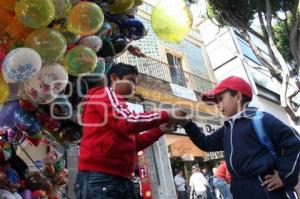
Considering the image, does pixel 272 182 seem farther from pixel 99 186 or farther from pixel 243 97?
pixel 99 186

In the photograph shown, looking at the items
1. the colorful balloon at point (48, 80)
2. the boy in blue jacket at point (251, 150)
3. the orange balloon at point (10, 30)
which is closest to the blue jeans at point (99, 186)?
the boy in blue jacket at point (251, 150)

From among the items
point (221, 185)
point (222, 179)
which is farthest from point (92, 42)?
point (221, 185)

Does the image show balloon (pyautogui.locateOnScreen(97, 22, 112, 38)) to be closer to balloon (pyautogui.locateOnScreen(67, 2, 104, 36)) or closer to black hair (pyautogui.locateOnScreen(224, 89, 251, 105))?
balloon (pyautogui.locateOnScreen(67, 2, 104, 36))

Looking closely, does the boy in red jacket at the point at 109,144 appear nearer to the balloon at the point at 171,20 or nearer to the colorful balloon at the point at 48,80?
the colorful balloon at the point at 48,80

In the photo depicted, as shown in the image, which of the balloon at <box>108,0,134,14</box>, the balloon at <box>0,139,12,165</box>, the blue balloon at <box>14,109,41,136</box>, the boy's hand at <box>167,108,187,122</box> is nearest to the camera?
the boy's hand at <box>167,108,187,122</box>

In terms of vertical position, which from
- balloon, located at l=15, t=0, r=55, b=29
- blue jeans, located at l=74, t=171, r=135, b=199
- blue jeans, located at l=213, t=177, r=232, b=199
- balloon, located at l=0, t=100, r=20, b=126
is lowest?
blue jeans, located at l=74, t=171, r=135, b=199

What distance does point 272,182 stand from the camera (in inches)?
78.2

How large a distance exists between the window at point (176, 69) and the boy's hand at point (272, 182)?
9805mm

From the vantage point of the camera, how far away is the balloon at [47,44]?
256 cm

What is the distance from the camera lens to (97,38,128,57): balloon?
3338 millimetres

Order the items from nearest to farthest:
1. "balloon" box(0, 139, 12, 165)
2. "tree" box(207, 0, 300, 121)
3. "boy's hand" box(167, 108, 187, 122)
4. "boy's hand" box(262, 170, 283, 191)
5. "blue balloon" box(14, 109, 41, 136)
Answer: "boy's hand" box(262, 170, 283, 191), "boy's hand" box(167, 108, 187, 122), "blue balloon" box(14, 109, 41, 136), "balloon" box(0, 139, 12, 165), "tree" box(207, 0, 300, 121)

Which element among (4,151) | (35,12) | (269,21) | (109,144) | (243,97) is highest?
(269,21)

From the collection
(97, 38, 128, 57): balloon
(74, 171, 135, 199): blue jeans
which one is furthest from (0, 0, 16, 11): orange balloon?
(74, 171, 135, 199): blue jeans

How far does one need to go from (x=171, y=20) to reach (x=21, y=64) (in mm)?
1422
